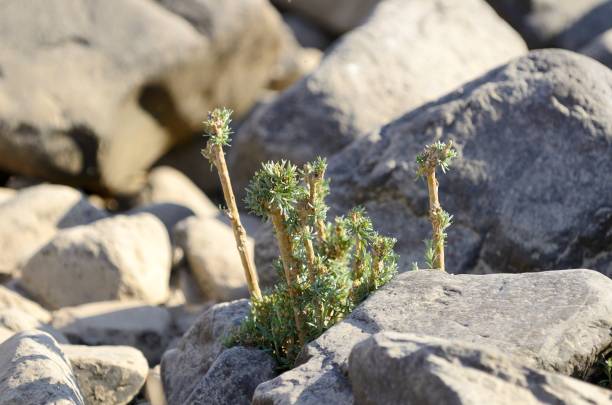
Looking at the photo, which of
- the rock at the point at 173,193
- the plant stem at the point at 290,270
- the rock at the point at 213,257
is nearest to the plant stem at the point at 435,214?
the plant stem at the point at 290,270

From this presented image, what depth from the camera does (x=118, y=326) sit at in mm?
6027

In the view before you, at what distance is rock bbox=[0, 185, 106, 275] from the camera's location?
24.1ft

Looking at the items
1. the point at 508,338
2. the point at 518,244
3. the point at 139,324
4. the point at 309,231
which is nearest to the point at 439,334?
the point at 508,338

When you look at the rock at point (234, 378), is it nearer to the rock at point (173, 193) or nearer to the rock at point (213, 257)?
the rock at point (213, 257)

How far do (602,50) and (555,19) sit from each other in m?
2.44

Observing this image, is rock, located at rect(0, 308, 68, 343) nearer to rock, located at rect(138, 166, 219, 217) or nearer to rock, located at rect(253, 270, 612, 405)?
rock, located at rect(253, 270, 612, 405)

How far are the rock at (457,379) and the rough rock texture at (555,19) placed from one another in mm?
7548

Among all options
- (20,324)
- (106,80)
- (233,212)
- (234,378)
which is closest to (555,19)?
(106,80)

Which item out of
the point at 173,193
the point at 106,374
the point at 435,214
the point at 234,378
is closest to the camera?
the point at 234,378

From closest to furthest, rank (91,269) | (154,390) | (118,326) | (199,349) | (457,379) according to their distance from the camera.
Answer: (457,379) → (199,349) → (154,390) → (118,326) → (91,269)

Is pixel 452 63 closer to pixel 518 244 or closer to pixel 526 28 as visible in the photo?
pixel 526 28

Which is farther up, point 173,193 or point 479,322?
point 479,322

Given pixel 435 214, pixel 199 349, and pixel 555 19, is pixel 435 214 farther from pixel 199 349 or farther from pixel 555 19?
pixel 555 19

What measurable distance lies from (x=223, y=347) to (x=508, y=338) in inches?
57.5
